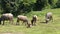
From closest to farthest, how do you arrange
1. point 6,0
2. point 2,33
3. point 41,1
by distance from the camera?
point 2,33
point 6,0
point 41,1

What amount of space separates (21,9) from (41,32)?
2558cm

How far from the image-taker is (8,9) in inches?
1907

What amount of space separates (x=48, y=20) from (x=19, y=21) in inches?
181

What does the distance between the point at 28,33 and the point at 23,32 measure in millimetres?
899

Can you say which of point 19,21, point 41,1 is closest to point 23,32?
point 19,21

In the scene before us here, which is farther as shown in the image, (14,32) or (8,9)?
(8,9)

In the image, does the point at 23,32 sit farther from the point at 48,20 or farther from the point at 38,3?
the point at 38,3

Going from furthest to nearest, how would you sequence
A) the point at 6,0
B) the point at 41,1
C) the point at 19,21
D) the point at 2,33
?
the point at 41,1 → the point at 6,0 → the point at 19,21 → the point at 2,33

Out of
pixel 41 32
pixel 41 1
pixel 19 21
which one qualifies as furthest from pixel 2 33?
pixel 41 1

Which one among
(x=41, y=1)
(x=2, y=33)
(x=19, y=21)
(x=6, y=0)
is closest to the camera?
(x=2, y=33)

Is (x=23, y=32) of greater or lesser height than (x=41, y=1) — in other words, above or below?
above

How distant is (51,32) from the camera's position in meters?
24.9

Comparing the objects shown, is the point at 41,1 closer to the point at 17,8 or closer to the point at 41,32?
the point at 17,8

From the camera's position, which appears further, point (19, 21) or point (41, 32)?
point (19, 21)
